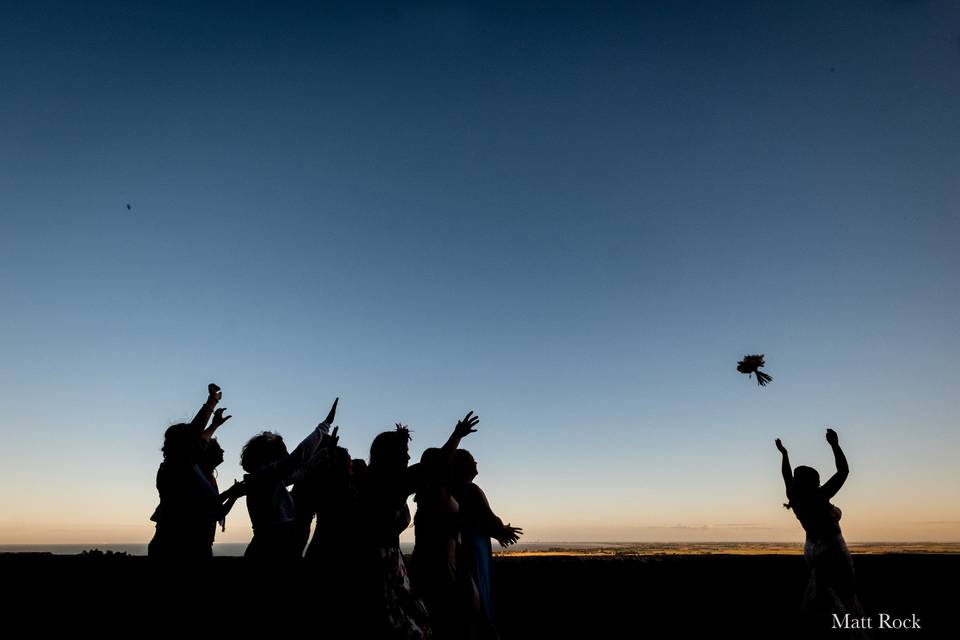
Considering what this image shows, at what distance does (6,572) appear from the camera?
9.30 meters

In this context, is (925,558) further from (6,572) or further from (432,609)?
(6,572)

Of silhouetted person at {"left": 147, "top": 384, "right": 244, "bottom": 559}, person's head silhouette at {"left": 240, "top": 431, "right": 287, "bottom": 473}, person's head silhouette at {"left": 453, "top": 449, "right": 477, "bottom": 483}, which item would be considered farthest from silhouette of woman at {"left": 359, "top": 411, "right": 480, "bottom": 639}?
person's head silhouette at {"left": 453, "top": 449, "right": 477, "bottom": 483}

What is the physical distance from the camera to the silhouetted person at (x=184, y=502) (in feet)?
14.3

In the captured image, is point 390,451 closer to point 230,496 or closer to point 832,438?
point 230,496

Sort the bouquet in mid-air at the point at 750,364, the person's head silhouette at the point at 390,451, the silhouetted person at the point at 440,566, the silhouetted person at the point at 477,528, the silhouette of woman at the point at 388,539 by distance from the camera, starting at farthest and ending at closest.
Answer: the bouquet in mid-air at the point at 750,364, the silhouetted person at the point at 477,528, the silhouetted person at the point at 440,566, the person's head silhouette at the point at 390,451, the silhouette of woman at the point at 388,539

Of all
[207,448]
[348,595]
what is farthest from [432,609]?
[207,448]

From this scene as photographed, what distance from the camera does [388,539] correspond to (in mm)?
3930

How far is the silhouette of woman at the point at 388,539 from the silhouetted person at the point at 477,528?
4.86 feet

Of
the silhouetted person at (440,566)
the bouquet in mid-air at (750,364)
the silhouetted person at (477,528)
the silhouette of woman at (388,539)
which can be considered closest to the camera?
the silhouette of woman at (388,539)

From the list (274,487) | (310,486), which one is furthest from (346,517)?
(274,487)

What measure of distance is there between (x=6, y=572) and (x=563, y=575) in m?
8.08

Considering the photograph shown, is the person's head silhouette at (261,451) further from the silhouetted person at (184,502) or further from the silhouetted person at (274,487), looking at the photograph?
the silhouetted person at (184,502)

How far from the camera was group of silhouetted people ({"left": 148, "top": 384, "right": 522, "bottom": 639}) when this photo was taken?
3834 mm

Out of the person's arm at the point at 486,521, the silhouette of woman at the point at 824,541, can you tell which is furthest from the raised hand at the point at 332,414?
the silhouette of woman at the point at 824,541
